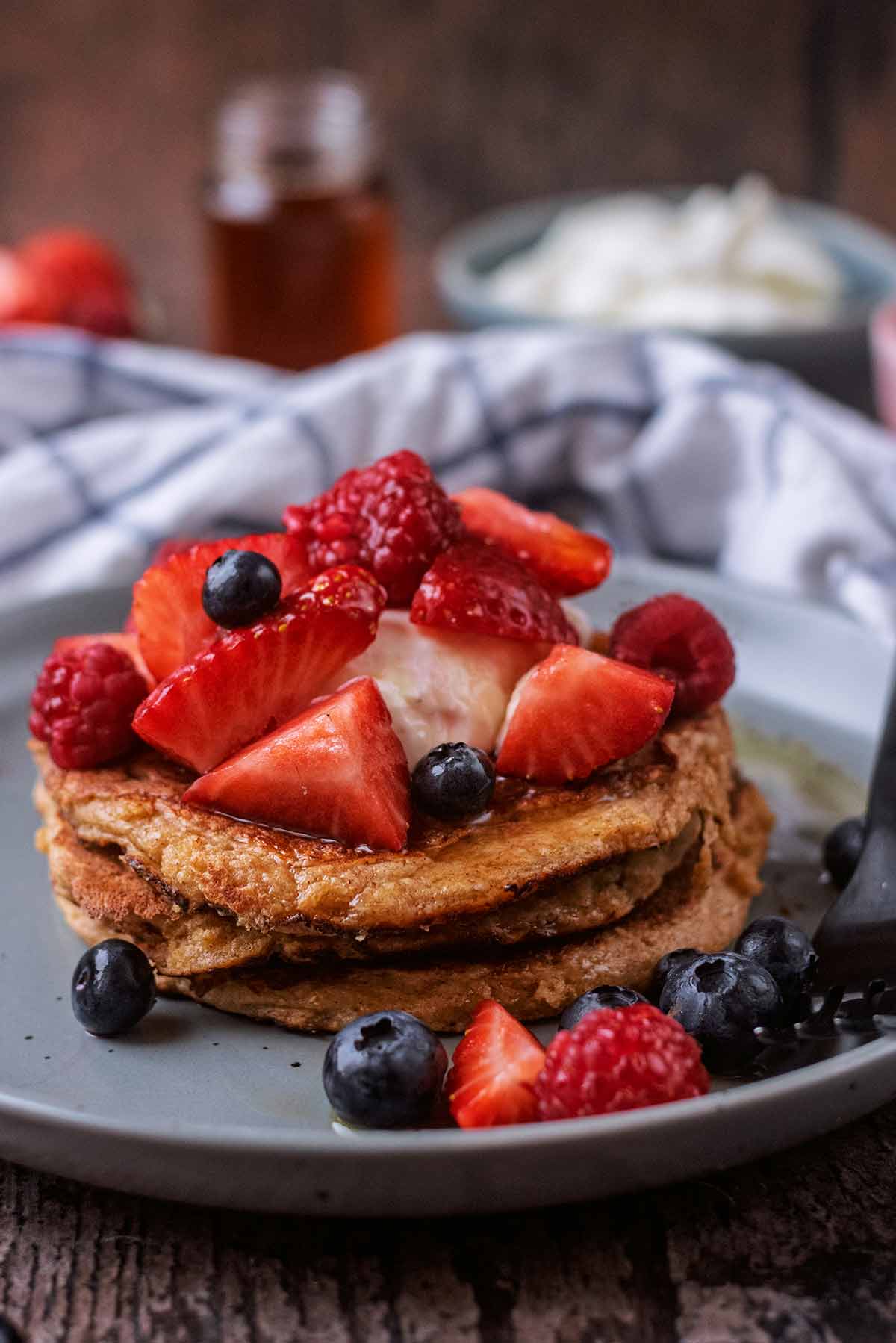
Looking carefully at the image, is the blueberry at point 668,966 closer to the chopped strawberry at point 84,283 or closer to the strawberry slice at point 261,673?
the strawberry slice at point 261,673

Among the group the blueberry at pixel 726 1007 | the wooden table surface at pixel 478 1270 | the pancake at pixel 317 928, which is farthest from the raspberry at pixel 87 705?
the blueberry at pixel 726 1007

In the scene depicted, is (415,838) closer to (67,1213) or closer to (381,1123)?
(381,1123)

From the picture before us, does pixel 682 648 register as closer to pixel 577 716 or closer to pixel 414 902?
pixel 577 716

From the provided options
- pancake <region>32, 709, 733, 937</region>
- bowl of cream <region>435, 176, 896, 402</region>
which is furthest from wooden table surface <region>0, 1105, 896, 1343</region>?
bowl of cream <region>435, 176, 896, 402</region>

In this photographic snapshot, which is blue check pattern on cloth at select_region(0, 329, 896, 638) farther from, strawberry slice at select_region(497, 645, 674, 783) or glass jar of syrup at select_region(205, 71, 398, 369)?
strawberry slice at select_region(497, 645, 674, 783)

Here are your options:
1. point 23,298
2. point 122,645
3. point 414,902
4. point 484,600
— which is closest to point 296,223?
point 23,298

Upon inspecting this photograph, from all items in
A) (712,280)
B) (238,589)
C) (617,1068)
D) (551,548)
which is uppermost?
(238,589)

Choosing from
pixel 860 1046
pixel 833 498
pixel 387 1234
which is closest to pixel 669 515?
pixel 833 498
